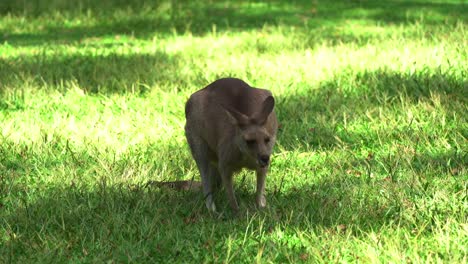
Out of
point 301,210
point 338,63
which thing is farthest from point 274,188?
point 338,63

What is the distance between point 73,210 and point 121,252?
31.8 inches

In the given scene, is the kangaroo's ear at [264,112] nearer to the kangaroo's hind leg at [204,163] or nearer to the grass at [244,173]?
the grass at [244,173]

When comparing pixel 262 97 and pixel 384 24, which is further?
pixel 384 24

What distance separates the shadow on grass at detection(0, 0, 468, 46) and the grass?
11cm

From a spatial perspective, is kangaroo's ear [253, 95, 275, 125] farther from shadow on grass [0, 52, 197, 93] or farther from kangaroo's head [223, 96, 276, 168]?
shadow on grass [0, 52, 197, 93]

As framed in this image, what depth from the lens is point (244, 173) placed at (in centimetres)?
697

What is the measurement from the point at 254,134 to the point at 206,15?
1030 centimetres

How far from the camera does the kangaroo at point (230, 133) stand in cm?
579

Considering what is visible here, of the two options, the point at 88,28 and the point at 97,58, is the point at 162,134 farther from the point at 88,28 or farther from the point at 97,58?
the point at 88,28

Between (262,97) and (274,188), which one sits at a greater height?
(262,97)

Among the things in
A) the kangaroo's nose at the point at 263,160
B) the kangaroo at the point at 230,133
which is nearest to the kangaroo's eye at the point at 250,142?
the kangaroo at the point at 230,133

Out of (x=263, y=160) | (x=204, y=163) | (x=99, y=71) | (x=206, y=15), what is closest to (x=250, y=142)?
(x=263, y=160)

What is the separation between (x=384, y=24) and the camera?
47.1 ft

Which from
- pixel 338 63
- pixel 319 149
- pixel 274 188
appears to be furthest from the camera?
pixel 338 63
